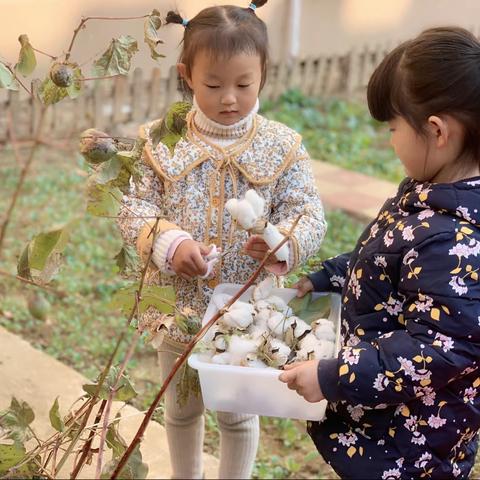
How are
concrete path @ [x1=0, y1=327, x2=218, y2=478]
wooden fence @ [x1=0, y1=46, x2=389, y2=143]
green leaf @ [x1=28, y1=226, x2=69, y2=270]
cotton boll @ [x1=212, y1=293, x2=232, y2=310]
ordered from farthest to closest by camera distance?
wooden fence @ [x1=0, y1=46, x2=389, y2=143]
concrete path @ [x1=0, y1=327, x2=218, y2=478]
cotton boll @ [x1=212, y1=293, x2=232, y2=310]
green leaf @ [x1=28, y1=226, x2=69, y2=270]

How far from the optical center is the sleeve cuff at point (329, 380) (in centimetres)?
138

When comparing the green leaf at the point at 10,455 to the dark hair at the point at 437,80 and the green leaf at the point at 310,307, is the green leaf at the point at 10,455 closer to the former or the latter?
the green leaf at the point at 310,307

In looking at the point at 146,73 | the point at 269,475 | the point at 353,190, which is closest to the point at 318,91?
the point at 146,73

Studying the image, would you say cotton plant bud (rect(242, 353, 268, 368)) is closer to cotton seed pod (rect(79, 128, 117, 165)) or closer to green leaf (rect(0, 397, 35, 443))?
green leaf (rect(0, 397, 35, 443))

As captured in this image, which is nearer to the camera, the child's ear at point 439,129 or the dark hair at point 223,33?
the child's ear at point 439,129

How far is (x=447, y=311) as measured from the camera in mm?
1321

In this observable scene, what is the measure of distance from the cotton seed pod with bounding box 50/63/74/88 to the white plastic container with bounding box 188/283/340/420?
0.56 metres

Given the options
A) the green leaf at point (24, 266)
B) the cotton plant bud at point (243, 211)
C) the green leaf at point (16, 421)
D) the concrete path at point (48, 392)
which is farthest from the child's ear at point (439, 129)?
the concrete path at point (48, 392)

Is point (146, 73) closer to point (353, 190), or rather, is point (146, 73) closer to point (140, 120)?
point (140, 120)

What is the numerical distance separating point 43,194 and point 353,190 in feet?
5.96

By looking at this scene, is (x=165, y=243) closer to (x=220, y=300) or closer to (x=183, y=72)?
(x=220, y=300)

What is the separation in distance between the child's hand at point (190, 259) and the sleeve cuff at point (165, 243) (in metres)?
0.02

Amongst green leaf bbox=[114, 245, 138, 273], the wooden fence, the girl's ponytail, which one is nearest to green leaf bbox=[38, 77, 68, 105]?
green leaf bbox=[114, 245, 138, 273]

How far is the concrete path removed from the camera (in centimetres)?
232
